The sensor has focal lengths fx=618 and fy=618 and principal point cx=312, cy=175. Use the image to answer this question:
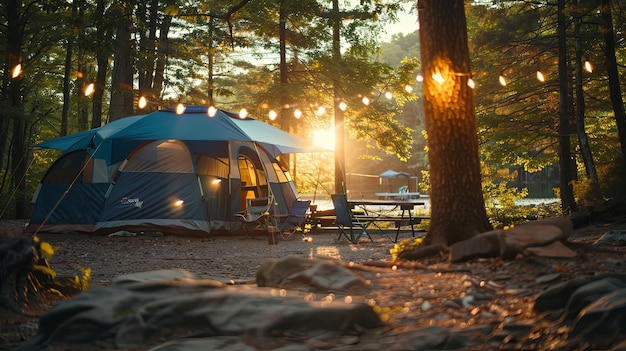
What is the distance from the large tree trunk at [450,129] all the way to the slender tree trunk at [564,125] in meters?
9.60

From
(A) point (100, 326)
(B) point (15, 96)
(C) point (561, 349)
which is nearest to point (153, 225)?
(B) point (15, 96)

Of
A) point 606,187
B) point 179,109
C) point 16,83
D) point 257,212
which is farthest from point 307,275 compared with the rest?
point 16,83

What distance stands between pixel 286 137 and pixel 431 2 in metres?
8.34

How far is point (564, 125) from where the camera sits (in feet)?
53.3

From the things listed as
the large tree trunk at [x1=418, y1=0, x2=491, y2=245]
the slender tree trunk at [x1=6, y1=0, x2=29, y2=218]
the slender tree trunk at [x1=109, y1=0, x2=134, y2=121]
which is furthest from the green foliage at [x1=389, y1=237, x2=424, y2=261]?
the slender tree trunk at [x1=6, y1=0, x2=29, y2=218]

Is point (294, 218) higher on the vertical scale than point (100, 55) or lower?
lower

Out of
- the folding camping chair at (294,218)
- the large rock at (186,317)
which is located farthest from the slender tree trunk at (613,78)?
the large rock at (186,317)

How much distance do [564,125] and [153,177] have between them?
34.6 feet

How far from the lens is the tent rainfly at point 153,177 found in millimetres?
13289

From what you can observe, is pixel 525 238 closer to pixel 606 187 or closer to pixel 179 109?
pixel 606 187

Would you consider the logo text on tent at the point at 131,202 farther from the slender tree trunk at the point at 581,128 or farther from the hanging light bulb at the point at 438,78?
the slender tree trunk at the point at 581,128

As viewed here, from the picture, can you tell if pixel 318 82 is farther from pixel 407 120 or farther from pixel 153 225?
pixel 407 120

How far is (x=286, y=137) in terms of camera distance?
15266mm

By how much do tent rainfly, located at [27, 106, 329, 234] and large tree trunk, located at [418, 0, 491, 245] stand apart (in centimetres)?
644
